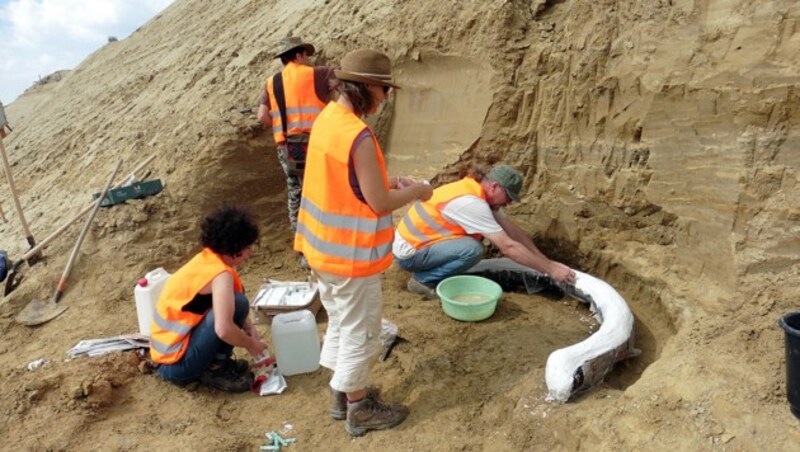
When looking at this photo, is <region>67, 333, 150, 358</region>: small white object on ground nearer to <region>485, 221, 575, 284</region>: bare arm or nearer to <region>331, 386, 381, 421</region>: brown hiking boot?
<region>331, 386, 381, 421</region>: brown hiking boot

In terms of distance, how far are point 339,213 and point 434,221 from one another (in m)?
1.88

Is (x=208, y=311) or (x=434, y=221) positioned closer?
(x=208, y=311)

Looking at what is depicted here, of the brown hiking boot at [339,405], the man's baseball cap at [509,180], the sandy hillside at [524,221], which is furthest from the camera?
the man's baseball cap at [509,180]

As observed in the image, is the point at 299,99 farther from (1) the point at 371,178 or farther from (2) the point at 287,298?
(1) the point at 371,178

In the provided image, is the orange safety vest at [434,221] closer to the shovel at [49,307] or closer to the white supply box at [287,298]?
the white supply box at [287,298]

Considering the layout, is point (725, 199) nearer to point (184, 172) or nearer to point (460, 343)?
point (460, 343)

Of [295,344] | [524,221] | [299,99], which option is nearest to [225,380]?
[295,344]

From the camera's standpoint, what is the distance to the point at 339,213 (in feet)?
9.13

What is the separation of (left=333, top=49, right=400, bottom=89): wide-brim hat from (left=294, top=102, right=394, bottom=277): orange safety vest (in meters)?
0.17

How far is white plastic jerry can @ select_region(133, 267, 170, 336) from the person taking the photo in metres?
3.97

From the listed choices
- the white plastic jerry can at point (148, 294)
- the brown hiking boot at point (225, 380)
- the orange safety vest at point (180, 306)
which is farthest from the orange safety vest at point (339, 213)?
the white plastic jerry can at point (148, 294)

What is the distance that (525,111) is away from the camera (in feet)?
16.5

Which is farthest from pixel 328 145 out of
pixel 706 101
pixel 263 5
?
pixel 263 5

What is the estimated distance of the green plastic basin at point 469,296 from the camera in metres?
4.18
